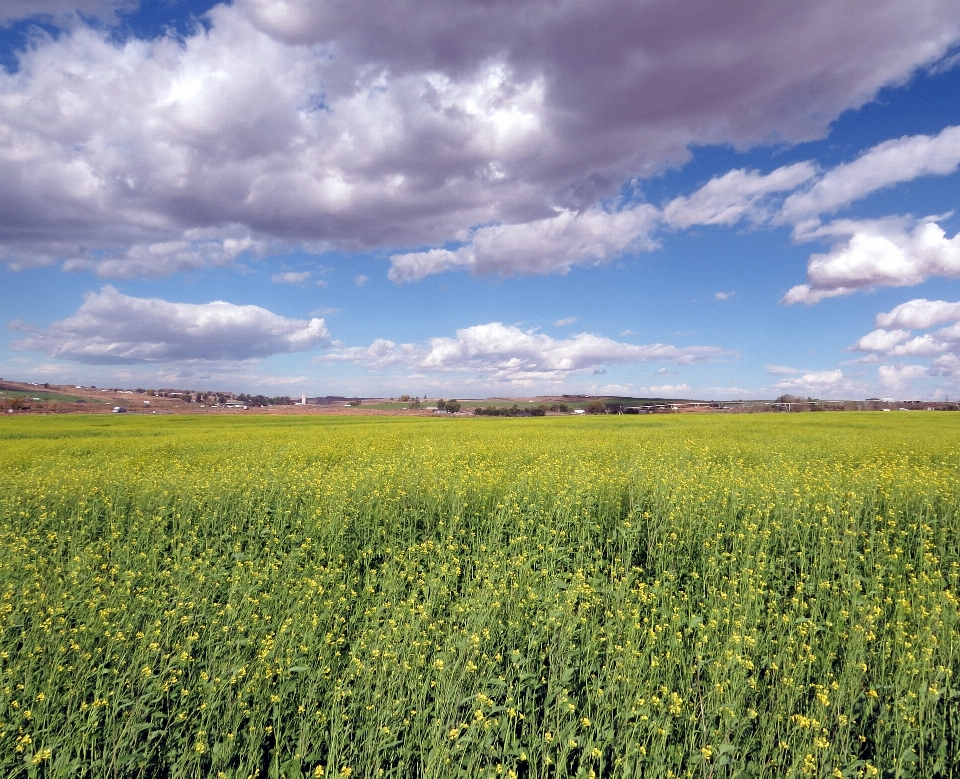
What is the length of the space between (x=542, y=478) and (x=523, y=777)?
6923mm

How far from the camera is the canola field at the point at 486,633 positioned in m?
4.03

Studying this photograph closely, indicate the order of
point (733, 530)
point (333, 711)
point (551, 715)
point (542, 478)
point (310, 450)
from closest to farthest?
point (333, 711) < point (551, 715) < point (733, 530) < point (542, 478) < point (310, 450)

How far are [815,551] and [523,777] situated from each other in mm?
5874

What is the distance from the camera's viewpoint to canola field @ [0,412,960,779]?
403 centimetres

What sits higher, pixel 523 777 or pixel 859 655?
pixel 859 655

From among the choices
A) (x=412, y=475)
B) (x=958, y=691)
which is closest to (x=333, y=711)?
(x=958, y=691)

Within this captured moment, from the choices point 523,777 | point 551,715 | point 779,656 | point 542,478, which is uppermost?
point 542,478

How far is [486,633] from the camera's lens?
5035mm

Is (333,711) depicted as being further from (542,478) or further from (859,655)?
(542,478)

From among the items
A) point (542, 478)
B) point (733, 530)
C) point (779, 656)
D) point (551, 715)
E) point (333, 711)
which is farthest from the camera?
point (542, 478)

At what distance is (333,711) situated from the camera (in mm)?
4059

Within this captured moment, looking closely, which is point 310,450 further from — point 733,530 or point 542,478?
point 733,530

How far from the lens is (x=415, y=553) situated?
7.92 meters

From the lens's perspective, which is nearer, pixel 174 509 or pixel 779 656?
pixel 779 656
